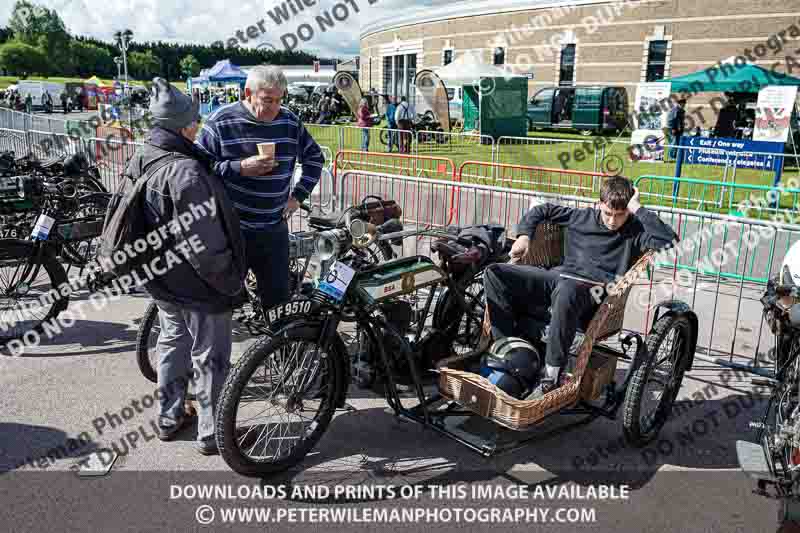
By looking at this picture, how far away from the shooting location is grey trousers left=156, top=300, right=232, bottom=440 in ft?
11.9

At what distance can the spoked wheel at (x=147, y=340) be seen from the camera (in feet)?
14.7

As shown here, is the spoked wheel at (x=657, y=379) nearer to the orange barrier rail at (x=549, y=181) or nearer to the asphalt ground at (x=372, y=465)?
the asphalt ground at (x=372, y=465)

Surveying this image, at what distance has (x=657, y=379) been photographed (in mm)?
4223

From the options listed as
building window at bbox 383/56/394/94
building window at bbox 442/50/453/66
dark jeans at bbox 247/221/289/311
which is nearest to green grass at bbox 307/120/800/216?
dark jeans at bbox 247/221/289/311

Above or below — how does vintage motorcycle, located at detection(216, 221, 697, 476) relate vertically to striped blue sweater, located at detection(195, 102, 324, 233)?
below

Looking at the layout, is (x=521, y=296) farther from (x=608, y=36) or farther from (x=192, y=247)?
(x=608, y=36)

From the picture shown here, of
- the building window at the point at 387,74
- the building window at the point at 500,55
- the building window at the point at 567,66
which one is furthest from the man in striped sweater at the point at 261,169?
the building window at the point at 387,74

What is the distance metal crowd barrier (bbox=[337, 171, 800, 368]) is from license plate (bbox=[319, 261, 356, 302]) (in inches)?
82.6

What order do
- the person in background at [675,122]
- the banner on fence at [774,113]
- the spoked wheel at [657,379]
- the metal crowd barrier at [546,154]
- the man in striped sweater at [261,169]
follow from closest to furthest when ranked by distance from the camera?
the spoked wheel at [657,379] → the man in striped sweater at [261,169] → the banner on fence at [774,113] → the metal crowd barrier at [546,154] → the person in background at [675,122]

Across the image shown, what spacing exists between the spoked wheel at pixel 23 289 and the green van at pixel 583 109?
23586 millimetres

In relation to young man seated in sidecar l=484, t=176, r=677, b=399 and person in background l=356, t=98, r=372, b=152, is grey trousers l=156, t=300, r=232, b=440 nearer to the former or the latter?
young man seated in sidecar l=484, t=176, r=677, b=399

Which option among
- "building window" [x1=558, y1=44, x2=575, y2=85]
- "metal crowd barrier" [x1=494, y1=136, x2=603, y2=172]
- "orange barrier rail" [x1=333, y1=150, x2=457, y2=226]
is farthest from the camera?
"building window" [x1=558, y1=44, x2=575, y2=85]

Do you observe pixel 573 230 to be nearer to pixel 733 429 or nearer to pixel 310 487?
pixel 733 429

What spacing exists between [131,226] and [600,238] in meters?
2.76
